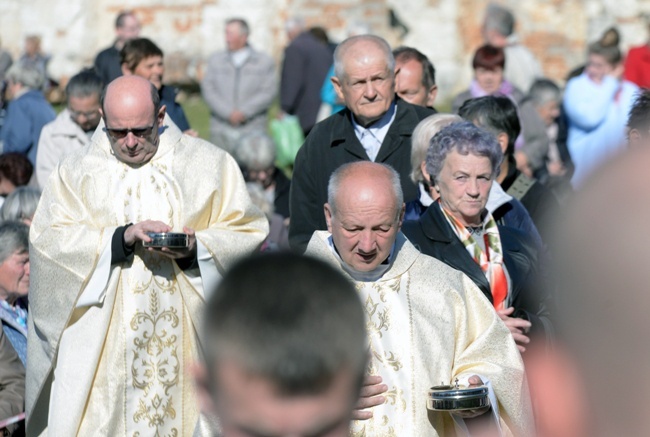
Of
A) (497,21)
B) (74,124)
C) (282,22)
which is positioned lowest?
(74,124)

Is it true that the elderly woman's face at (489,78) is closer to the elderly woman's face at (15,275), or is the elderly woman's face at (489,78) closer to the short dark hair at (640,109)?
the elderly woman's face at (15,275)

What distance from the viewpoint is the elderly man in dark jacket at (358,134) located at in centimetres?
657

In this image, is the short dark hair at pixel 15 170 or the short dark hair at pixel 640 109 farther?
the short dark hair at pixel 15 170

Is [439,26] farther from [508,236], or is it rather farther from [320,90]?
[508,236]

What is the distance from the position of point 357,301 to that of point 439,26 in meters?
17.4

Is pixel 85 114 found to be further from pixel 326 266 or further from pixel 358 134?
pixel 326 266

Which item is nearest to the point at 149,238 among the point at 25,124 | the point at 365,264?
the point at 365,264

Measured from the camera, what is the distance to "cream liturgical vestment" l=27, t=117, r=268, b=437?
631 cm

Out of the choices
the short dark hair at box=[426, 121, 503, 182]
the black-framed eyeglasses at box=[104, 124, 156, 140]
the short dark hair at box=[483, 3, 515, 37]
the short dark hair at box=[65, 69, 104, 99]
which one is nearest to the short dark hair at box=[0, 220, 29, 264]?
the black-framed eyeglasses at box=[104, 124, 156, 140]

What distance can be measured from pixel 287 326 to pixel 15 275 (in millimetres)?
5194

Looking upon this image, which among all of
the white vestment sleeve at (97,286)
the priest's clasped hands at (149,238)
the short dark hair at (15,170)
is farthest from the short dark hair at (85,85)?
the priest's clasped hands at (149,238)

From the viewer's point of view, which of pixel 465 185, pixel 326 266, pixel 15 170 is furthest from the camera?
pixel 15 170

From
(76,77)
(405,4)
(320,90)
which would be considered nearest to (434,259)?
(76,77)

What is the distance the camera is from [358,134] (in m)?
6.72
